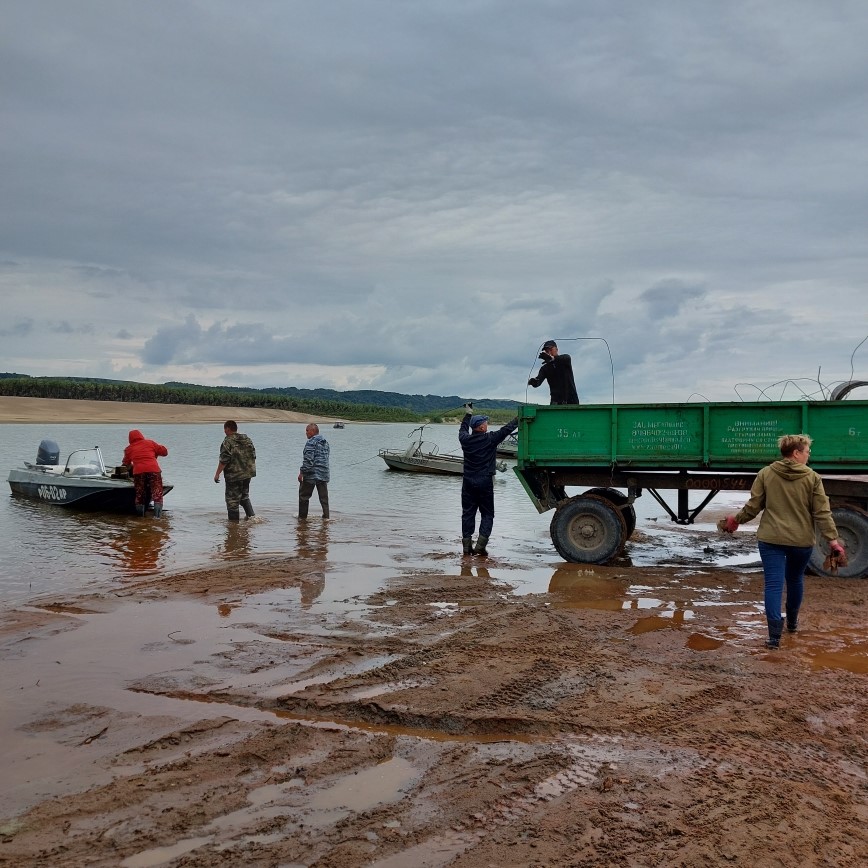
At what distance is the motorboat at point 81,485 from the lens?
52.6 feet

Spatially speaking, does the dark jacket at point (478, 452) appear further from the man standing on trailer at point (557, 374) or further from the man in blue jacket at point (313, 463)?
the man in blue jacket at point (313, 463)

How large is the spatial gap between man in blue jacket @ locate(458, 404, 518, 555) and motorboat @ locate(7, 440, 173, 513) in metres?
7.58

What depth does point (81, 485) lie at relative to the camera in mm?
16219

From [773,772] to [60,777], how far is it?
3485mm

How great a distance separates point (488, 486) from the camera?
11.3m

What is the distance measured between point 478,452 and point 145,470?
741 centimetres

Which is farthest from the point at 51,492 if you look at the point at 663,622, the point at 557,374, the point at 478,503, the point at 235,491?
the point at 663,622

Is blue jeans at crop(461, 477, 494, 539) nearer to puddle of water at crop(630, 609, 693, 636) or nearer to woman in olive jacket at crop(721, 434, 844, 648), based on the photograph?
puddle of water at crop(630, 609, 693, 636)

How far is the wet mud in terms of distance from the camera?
3.37 metres

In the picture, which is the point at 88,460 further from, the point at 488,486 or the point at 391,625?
the point at 391,625

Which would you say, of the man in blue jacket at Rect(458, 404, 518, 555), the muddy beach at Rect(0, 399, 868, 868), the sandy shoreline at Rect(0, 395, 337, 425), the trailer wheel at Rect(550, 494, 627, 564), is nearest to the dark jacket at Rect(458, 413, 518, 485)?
the man in blue jacket at Rect(458, 404, 518, 555)

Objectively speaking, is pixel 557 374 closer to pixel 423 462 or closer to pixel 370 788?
pixel 370 788

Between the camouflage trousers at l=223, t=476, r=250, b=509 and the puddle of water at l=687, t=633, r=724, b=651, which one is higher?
the camouflage trousers at l=223, t=476, r=250, b=509

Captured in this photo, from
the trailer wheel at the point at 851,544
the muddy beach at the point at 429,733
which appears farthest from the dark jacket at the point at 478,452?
the trailer wheel at the point at 851,544
